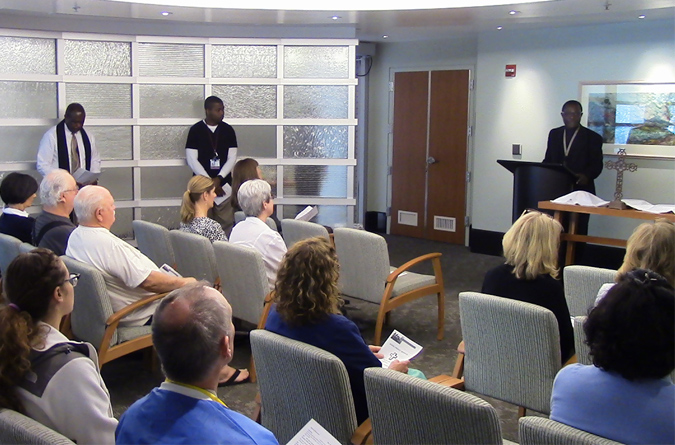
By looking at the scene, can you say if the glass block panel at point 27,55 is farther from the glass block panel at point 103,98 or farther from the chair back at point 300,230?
the chair back at point 300,230

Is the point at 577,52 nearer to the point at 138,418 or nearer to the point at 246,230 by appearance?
the point at 246,230

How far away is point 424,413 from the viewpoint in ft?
6.42

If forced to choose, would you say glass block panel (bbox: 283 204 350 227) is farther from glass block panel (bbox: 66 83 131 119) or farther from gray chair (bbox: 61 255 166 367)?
gray chair (bbox: 61 255 166 367)

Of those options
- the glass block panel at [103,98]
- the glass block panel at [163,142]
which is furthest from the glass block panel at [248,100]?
the glass block panel at [103,98]

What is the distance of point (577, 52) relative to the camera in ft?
24.4

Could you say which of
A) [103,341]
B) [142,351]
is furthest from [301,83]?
[103,341]

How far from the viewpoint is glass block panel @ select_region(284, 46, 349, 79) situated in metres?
7.36

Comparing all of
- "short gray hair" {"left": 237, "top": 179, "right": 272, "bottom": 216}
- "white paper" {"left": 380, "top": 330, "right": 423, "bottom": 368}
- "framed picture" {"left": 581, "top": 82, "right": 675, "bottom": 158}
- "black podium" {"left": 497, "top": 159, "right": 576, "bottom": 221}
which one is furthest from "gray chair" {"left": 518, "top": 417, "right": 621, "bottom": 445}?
"framed picture" {"left": 581, "top": 82, "right": 675, "bottom": 158}

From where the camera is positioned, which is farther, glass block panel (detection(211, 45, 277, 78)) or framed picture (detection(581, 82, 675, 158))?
glass block panel (detection(211, 45, 277, 78))

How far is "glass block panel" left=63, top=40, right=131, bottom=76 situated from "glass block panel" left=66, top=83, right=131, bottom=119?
127 millimetres

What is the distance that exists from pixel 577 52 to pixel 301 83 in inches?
117

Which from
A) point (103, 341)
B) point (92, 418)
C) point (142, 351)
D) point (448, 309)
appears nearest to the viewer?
point (92, 418)

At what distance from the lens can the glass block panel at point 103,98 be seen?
6938 mm

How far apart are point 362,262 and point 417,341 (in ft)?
2.45
